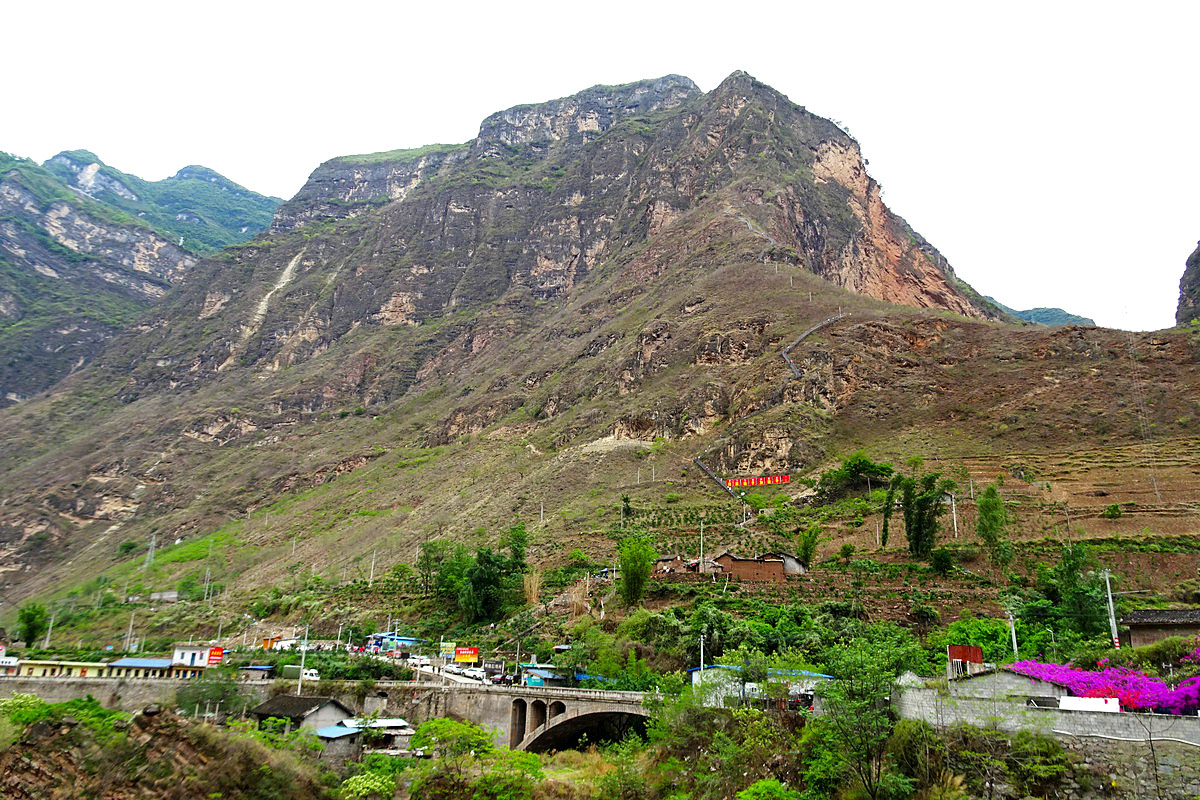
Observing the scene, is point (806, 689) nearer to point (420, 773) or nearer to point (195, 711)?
point (420, 773)

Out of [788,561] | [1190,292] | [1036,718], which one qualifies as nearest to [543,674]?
[788,561]

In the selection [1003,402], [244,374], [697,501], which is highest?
[244,374]

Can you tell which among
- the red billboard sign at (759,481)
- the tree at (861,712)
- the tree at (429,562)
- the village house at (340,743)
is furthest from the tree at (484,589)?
the tree at (861,712)

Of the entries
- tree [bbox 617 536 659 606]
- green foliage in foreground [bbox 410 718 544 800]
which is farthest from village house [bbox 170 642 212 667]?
tree [bbox 617 536 659 606]

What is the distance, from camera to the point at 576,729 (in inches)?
1820

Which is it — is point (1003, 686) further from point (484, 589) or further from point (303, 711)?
point (484, 589)

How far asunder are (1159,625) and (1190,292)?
93376 millimetres

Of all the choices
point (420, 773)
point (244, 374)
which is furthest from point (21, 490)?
point (420, 773)

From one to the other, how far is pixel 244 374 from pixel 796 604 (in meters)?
147

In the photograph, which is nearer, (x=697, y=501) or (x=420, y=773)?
(x=420, y=773)

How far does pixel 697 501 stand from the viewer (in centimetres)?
7662

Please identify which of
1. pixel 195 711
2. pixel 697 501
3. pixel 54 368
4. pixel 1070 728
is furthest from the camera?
pixel 54 368

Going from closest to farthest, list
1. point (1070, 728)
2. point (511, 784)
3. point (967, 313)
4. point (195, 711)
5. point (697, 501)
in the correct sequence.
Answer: point (1070, 728) < point (511, 784) < point (195, 711) < point (697, 501) < point (967, 313)

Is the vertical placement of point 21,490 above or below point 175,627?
above
